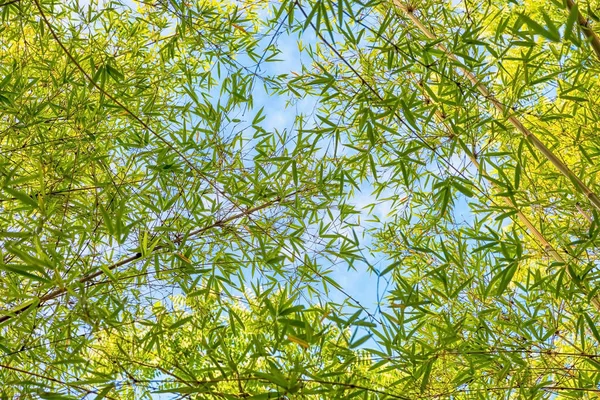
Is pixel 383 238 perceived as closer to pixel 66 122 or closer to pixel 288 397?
pixel 288 397

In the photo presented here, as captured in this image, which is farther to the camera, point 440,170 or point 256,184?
point 256,184

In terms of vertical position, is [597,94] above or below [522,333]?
above

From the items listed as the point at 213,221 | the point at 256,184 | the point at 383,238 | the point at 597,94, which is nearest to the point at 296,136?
the point at 256,184

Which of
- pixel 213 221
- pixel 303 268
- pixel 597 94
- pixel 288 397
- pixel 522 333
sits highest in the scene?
pixel 597 94

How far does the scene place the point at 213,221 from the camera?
225 centimetres

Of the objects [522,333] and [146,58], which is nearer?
[522,333]

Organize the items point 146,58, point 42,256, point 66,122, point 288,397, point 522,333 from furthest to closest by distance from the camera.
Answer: point 146,58 < point 66,122 < point 522,333 < point 288,397 < point 42,256

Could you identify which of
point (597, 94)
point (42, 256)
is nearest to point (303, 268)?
point (42, 256)

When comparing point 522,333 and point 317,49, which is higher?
point 317,49

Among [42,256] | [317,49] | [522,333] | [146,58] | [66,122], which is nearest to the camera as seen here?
[42,256]

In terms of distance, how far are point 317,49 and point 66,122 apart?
180cm

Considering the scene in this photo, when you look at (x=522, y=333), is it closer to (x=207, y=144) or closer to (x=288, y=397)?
(x=288, y=397)

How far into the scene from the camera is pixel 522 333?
198 cm

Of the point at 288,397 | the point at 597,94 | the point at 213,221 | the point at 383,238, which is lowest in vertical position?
the point at 288,397
